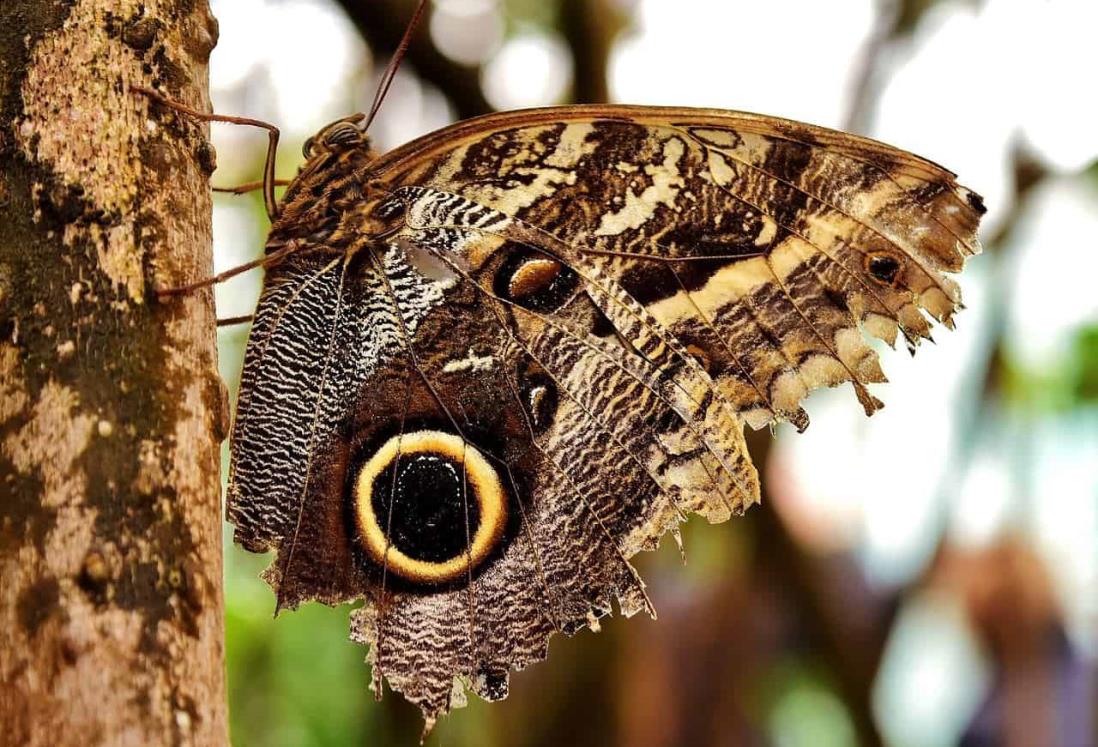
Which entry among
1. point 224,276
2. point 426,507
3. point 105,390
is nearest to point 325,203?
point 224,276

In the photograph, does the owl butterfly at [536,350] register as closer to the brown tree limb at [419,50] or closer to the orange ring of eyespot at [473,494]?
the orange ring of eyespot at [473,494]

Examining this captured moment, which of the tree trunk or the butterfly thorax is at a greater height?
the butterfly thorax

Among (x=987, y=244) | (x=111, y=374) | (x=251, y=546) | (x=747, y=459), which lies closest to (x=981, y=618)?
(x=987, y=244)

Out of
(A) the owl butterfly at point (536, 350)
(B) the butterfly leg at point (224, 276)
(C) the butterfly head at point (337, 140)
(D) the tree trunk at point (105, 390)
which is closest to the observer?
(D) the tree trunk at point (105, 390)

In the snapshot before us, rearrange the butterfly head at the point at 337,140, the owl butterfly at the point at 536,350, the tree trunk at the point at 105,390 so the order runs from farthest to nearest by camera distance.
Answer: the butterfly head at the point at 337,140, the owl butterfly at the point at 536,350, the tree trunk at the point at 105,390

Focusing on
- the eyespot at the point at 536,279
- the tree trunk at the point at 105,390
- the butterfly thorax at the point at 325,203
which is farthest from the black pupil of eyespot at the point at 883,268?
the tree trunk at the point at 105,390

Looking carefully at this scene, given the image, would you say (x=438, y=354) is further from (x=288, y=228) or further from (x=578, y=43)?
(x=578, y=43)

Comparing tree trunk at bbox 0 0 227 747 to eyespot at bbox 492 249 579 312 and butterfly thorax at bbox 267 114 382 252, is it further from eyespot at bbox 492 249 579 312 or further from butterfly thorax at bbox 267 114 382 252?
eyespot at bbox 492 249 579 312

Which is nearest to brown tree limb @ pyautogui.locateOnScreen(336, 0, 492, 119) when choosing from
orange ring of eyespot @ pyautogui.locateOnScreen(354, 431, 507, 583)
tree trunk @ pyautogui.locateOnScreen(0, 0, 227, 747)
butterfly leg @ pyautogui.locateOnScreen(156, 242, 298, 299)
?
butterfly leg @ pyautogui.locateOnScreen(156, 242, 298, 299)
